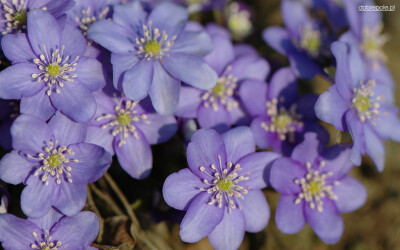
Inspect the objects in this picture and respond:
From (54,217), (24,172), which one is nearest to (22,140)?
(24,172)

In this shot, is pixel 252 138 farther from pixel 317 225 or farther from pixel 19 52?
pixel 19 52

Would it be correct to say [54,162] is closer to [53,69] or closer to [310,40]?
[53,69]

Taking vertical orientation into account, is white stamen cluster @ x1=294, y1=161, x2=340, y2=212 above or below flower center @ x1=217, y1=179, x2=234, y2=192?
below

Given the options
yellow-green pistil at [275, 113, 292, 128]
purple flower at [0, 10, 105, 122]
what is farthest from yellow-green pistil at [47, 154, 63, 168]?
yellow-green pistil at [275, 113, 292, 128]

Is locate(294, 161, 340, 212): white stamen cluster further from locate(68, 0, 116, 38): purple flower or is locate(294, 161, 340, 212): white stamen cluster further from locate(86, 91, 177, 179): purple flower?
locate(68, 0, 116, 38): purple flower

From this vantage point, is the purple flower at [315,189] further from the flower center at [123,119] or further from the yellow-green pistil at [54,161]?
the yellow-green pistil at [54,161]

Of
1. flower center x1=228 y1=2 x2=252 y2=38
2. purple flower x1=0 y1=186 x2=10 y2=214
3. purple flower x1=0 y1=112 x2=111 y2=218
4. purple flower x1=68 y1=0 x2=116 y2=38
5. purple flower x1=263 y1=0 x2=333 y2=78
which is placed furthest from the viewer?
flower center x1=228 y1=2 x2=252 y2=38
